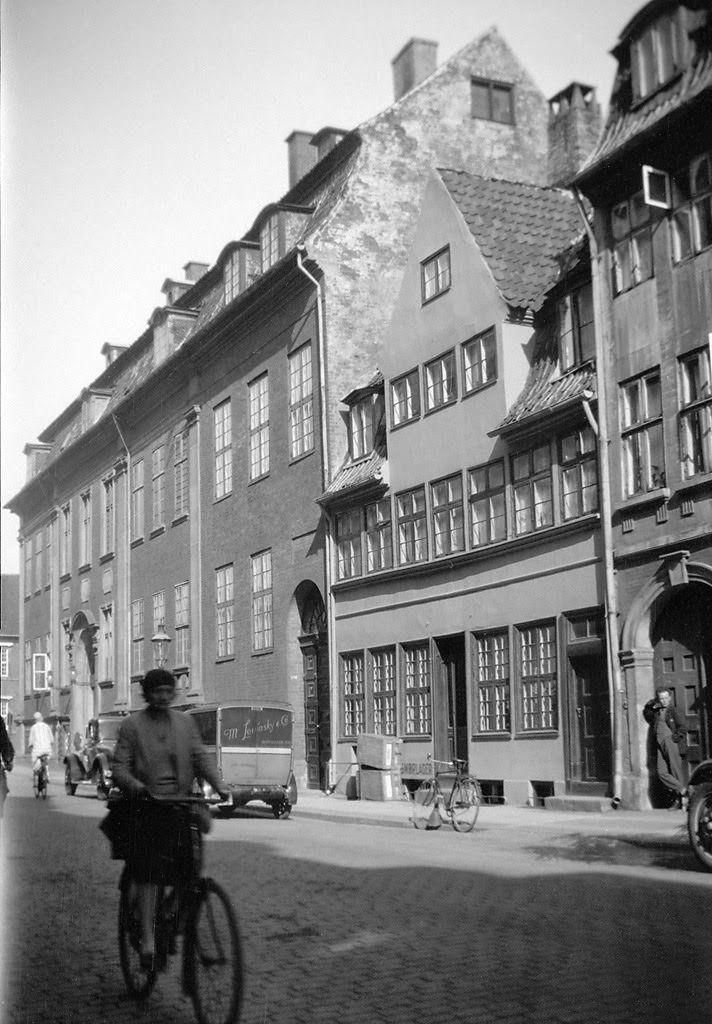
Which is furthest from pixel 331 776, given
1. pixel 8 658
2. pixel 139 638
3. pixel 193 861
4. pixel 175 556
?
pixel 8 658

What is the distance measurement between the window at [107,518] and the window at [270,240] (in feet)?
50.7

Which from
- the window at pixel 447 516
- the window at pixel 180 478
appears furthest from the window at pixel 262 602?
the window at pixel 447 516

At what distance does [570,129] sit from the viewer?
33.3m

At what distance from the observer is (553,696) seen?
22406 mm

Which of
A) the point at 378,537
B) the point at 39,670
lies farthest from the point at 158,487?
the point at 378,537

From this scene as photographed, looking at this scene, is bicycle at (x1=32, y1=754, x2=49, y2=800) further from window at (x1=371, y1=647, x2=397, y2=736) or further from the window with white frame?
the window with white frame

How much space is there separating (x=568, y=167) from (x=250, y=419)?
10.5m

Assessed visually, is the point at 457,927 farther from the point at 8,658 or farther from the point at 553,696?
the point at 8,658

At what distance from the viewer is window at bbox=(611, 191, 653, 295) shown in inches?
816

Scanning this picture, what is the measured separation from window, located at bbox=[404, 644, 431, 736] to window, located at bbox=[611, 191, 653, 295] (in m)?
8.86

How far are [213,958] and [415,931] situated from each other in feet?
10.1

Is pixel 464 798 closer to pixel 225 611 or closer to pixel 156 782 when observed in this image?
pixel 156 782

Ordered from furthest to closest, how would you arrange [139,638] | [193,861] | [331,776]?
[139,638]
[331,776]
[193,861]

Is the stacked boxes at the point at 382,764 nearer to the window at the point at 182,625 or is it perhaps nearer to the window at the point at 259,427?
the window at the point at 259,427
